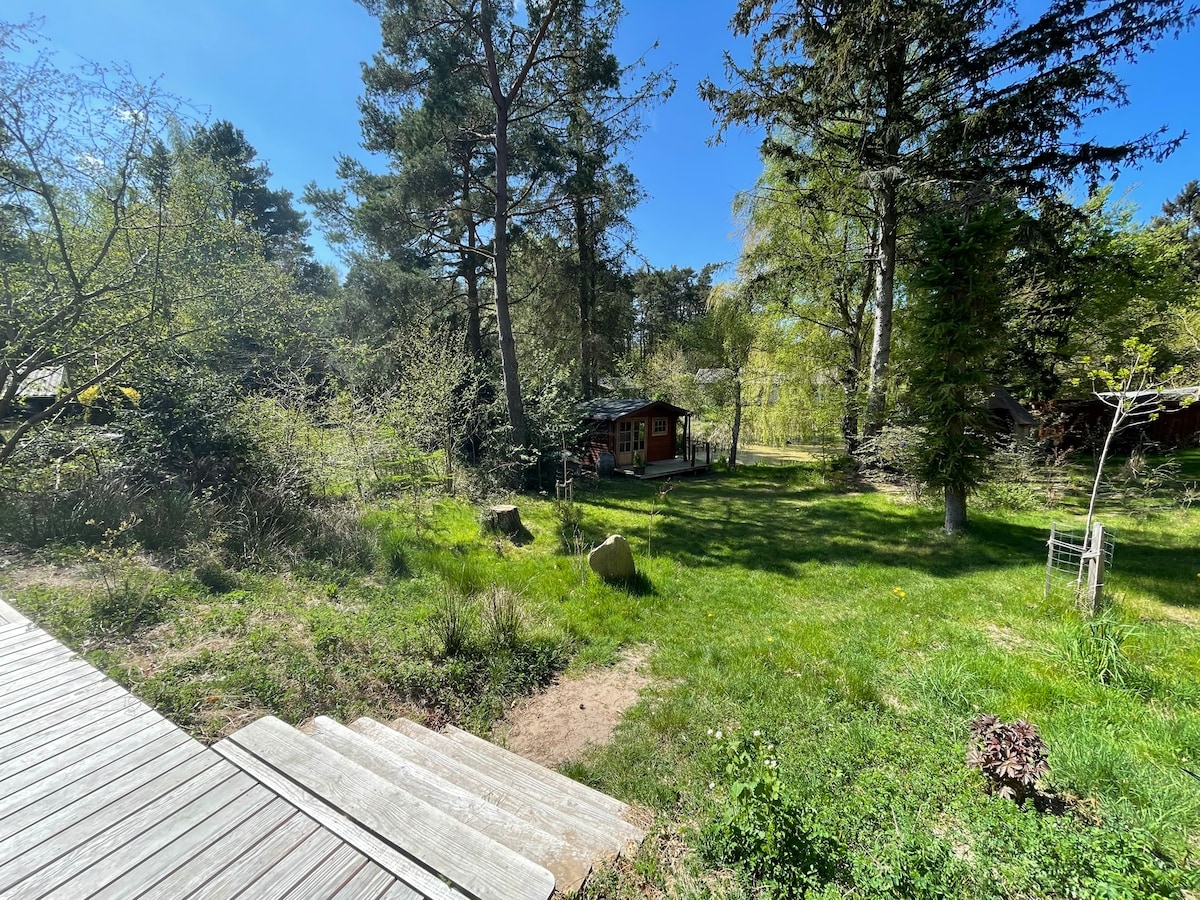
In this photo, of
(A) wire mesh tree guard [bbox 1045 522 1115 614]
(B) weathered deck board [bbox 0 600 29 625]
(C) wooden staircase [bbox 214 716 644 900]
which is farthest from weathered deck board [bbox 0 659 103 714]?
(A) wire mesh tree guard [bbox 1045 522 1115 614]

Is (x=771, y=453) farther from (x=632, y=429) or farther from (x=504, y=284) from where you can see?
(x=504, y=284)

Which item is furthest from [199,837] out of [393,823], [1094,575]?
[1094,575]

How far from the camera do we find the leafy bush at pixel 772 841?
74.3 inches

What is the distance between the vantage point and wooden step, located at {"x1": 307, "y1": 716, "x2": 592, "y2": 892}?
1894mm

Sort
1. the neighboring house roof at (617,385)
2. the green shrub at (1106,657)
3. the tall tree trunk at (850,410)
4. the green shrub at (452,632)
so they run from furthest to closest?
1. the neighboring house roof at (617,385)
2. the tall tree trunk at (850,410)
3. the green shrub at (452,632)
4. the green shrub at (1106,657)

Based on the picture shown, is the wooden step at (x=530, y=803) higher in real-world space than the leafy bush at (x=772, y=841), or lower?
lower

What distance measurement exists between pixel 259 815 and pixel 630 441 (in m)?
15.0

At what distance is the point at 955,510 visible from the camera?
787 centimetres

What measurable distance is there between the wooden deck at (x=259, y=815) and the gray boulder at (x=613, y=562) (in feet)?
11.4

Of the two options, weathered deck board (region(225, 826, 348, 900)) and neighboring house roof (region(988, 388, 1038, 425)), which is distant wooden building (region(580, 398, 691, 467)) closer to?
neighboring house roof (region(988, 388, 1038, 425))

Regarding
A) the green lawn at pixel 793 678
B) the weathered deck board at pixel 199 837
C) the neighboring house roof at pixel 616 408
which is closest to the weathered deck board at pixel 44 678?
the green lawn at pixel 793 678

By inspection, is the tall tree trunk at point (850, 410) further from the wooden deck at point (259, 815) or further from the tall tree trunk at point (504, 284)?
the wooden deck at point (259, 815)

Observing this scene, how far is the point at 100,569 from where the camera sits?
16.2 ft

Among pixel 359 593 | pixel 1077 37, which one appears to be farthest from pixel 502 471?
pixel 1077 37
